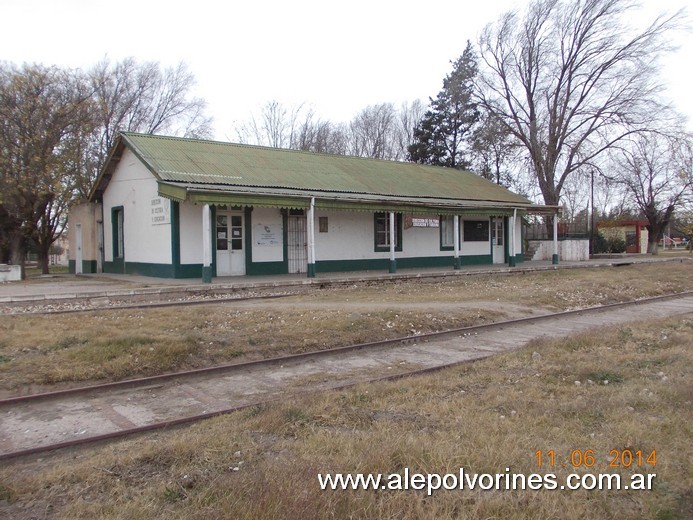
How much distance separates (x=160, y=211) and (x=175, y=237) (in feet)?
4.32

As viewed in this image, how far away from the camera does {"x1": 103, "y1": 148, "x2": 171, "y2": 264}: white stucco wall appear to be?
58.1 feet

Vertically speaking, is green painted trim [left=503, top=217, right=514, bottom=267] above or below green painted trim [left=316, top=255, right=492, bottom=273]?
above

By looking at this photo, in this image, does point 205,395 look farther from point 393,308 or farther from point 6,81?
point 6,81

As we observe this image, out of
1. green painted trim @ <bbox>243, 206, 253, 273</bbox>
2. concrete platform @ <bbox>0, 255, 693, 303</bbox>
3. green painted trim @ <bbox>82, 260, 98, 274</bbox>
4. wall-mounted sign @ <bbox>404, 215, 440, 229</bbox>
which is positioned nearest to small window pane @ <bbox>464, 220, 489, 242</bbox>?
wall-mounted sign @ <bbox>404, 215, 440, 229</bbox>

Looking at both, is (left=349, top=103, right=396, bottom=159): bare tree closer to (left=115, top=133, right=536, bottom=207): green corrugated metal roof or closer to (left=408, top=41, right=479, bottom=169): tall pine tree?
(left=408, top=41, right=479, bottom=169): tall pine tree

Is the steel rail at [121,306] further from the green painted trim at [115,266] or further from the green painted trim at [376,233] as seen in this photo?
the green painted trim at [376,233]

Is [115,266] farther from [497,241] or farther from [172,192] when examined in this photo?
[497,241]

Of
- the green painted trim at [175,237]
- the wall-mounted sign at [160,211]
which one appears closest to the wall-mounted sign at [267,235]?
the green painted trim at [175,237]

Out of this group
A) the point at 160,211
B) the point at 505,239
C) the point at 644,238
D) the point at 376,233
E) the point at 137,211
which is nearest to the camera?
the point at 160,211

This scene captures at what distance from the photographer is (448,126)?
4466 centimetres

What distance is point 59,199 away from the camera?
24906 millimetres

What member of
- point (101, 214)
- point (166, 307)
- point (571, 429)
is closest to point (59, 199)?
point (101, 214)

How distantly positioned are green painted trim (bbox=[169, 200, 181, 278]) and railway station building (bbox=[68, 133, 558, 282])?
0.11ft

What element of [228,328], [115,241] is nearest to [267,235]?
[115,241]
